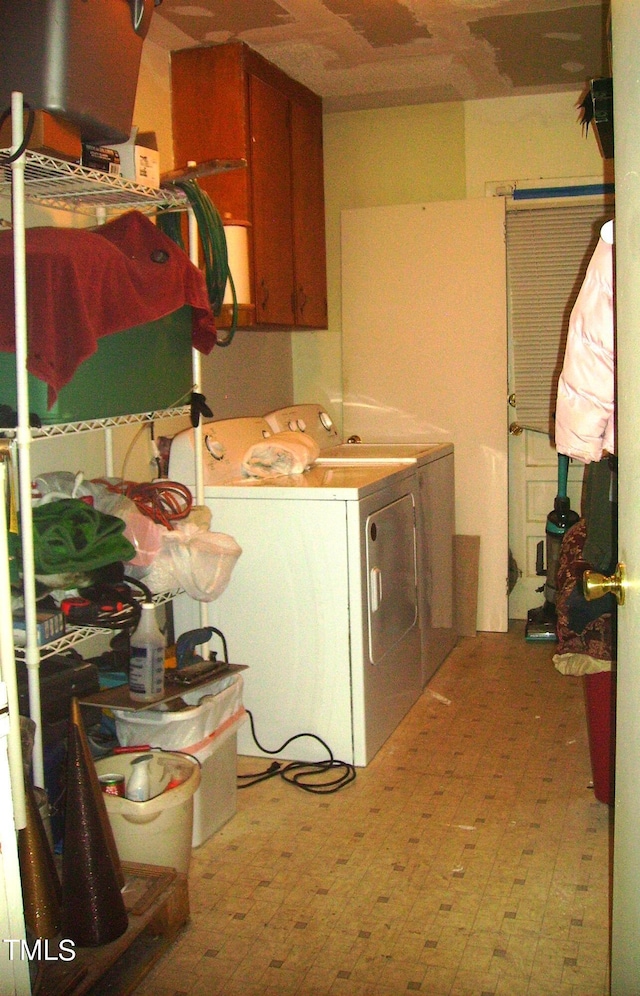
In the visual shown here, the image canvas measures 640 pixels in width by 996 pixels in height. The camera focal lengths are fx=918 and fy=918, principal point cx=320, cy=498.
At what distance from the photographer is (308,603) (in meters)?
2.96

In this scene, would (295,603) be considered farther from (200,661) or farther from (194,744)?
(194,744)

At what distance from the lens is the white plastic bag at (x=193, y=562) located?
2535mm

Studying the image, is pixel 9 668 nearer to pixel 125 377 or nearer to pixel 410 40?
pixel 125 377

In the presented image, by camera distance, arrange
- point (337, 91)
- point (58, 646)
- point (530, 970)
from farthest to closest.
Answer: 1. point (337, 91)
2. point (58, 646)
3. point (530, 970)

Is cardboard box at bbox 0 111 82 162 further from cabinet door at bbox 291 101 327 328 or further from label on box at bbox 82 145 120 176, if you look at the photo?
cabinet door at bbox 291 101 327 328

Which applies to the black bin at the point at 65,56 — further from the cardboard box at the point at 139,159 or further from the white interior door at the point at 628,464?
the white interior door at the point at 628,464

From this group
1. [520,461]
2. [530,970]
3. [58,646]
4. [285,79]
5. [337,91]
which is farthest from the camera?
[520,461]

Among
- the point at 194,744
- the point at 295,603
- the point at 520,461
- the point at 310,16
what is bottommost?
the point at 194,744

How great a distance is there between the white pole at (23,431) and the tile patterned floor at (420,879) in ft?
1.95

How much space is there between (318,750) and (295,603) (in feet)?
1.59

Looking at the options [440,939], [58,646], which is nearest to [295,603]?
[58,646]

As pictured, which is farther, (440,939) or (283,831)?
(283,831)

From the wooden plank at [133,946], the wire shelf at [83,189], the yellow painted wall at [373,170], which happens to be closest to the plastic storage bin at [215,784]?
the wooden plank at [133,946]

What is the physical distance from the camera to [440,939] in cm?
205
